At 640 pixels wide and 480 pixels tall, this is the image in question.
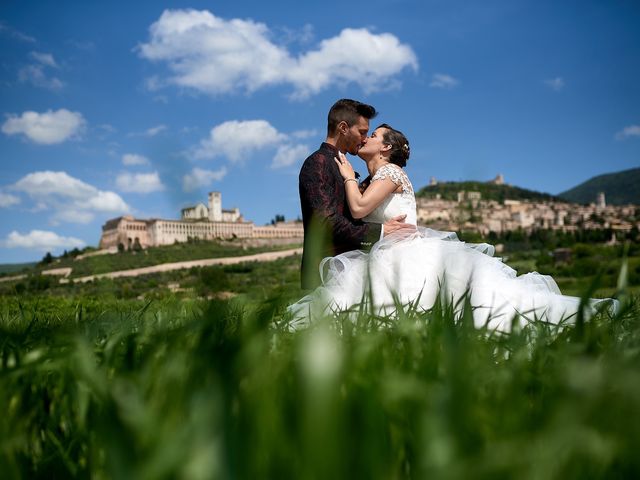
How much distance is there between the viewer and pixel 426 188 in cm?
17300

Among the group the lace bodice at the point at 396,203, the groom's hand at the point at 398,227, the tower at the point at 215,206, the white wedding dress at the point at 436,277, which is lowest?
the white wedding dress at the point at 436,277

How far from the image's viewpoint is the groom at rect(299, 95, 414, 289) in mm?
5020

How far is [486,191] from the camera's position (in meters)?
167

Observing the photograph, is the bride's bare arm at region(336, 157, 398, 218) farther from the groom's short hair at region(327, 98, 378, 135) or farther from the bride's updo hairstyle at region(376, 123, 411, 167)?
the groom's short hair at region(327, 98, 378, 135)

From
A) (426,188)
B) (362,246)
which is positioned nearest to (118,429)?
(362,246)

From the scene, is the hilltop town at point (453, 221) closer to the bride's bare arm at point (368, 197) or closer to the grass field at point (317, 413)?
the bride's bare arm at point (368, 197)

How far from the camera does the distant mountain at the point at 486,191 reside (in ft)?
536

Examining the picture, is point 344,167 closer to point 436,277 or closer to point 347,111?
point 347,111

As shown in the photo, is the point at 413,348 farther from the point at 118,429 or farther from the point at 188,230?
the point at 188,230

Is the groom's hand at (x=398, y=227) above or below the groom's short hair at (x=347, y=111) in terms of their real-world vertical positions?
below

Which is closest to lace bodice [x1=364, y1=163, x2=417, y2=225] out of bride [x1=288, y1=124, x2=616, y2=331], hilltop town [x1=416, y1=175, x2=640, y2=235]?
bride [x1=288, y1=124, x2=616, y2=331]

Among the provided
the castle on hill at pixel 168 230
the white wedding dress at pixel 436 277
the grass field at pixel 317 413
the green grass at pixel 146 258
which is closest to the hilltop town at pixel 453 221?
the castle on hill at pixel 168 230

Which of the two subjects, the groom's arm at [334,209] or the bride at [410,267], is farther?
the groom's arm at [334,209]

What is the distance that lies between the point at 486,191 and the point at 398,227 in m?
170
